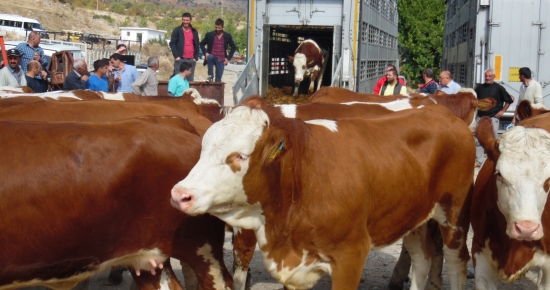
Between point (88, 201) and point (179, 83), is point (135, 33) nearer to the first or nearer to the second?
point (179, 83)

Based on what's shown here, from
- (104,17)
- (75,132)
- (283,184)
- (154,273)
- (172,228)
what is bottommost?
(154,273)

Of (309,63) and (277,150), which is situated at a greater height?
(309,63)

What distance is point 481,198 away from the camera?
5.68 m

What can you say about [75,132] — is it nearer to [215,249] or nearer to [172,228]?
[172,228]

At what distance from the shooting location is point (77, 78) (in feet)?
38.1

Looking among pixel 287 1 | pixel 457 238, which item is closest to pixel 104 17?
pixel 287 1

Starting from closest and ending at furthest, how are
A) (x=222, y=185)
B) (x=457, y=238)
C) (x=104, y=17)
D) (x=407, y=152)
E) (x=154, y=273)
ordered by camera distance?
(x=222, y=185) → (x=154, y=273) → (x=407, y=152) → (x=457, y=238) → (x=104, y=17)

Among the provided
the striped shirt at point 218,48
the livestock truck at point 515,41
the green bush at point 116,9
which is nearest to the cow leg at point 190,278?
the livestock truck at point 515,41

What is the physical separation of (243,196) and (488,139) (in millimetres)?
2179

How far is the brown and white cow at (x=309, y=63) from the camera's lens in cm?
1727

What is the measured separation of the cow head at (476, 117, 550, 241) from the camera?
4711 mm

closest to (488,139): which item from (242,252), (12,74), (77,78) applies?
(242,252)

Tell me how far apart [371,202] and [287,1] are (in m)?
9.84

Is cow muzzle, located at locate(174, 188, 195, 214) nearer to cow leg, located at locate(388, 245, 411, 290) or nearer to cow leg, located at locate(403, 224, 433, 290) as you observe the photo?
cow leg, located at locate(403, 224, 433, 290)
